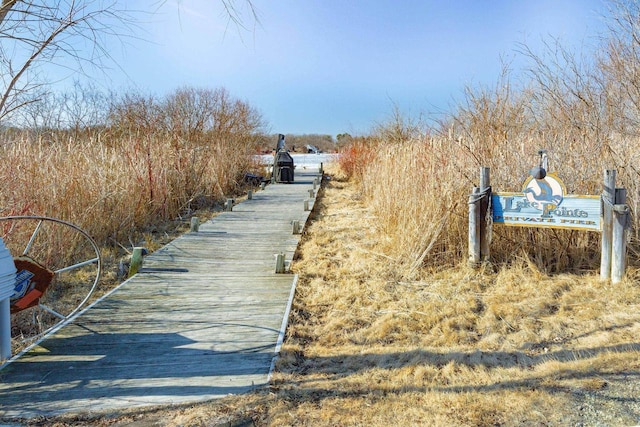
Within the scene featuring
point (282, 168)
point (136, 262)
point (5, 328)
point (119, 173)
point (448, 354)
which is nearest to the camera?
point (5, 328)

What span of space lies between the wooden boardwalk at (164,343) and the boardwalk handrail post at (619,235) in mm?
3098

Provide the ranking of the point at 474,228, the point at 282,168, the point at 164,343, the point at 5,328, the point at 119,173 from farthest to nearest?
the point at 282,168, the point at 119,173, the point at 474,228, the point at 164,343, the point at 5,328

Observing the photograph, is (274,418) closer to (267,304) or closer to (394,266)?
(267,304)

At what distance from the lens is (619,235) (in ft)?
13.0

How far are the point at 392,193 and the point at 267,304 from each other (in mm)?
3073

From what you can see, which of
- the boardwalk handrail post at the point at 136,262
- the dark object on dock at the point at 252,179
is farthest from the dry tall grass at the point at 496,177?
the dark object on dock at the point at 252,179

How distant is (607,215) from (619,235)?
0.69 feet

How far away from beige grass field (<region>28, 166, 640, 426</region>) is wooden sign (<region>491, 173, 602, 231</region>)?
1.78 feet

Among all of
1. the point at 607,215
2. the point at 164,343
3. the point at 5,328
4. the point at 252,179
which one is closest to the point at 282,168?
the point at 252,179

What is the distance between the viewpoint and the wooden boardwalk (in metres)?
2.34

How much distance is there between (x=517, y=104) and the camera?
601cm

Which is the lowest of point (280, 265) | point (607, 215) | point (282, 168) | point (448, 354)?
point (448, 354)

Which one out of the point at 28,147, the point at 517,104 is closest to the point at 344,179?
the point at 517,104

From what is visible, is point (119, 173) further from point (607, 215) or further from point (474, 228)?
point (607, 215)
